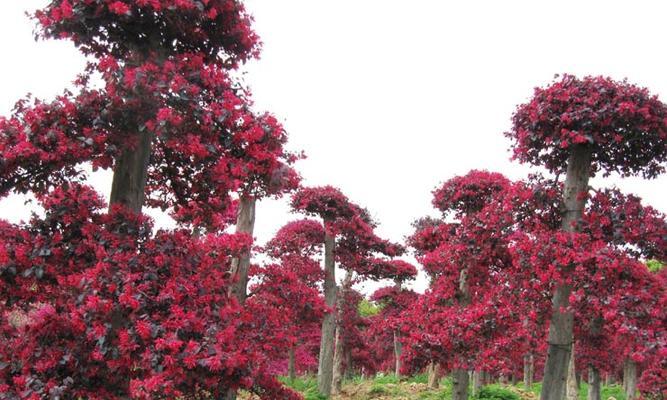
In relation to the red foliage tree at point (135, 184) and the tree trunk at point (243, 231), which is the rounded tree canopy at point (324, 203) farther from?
the red foliage tree at point (135, 184)

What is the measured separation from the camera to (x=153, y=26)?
446 cm

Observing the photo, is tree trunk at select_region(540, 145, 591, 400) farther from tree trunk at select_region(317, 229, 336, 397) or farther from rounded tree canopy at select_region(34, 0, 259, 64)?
tree trunk at select_region(317, 229, 336, 397)

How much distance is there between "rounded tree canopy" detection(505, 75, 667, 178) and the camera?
538 centimetres

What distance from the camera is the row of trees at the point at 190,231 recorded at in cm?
363

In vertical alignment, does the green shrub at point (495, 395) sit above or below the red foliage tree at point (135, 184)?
below

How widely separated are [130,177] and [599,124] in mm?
4693

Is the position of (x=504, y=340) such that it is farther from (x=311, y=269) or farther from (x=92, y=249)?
(x=311, y=269)

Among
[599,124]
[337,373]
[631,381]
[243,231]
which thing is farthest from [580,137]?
[631,381]

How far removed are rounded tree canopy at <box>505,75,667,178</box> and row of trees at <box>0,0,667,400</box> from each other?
0.02 meters

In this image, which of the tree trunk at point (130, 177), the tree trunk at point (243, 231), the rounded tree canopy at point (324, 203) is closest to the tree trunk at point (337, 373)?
the rounded tree canopy at point (324, 203)

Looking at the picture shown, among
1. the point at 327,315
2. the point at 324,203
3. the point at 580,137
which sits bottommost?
the point at 327,315

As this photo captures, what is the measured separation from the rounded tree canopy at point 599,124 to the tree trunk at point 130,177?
4170 mm

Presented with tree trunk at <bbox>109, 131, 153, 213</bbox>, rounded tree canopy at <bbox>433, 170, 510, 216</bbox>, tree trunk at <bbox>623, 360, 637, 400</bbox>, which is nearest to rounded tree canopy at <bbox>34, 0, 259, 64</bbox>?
tree trunk at <bbox>109, 131, 153, 213</bbox>

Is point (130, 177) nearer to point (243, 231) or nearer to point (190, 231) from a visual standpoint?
point (190, 231)
